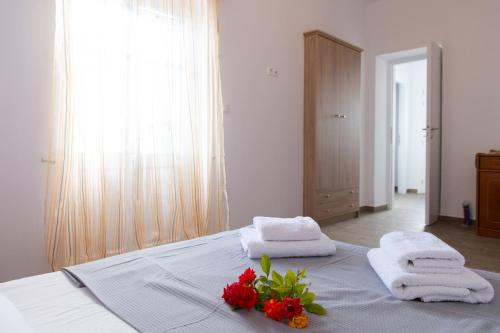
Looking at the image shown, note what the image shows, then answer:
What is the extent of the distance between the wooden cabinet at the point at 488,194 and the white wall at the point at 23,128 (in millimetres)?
3807

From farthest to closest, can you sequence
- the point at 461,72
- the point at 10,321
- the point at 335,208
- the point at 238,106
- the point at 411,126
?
the point at 411,126, the point at 461,72, the point at 335,208, the point at 238,106, the point at 10,321

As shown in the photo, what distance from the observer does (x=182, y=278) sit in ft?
3.35

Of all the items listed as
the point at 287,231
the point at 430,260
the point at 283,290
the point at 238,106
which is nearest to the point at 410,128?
the point at 238,106

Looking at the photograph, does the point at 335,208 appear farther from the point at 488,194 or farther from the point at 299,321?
the point at 299,321

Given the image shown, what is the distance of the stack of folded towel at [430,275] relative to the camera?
893mm

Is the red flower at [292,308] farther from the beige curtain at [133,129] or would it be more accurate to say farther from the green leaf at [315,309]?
the beige curtain at [133,129]

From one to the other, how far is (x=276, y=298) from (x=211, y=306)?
0.16 metres

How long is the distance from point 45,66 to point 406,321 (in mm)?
2244

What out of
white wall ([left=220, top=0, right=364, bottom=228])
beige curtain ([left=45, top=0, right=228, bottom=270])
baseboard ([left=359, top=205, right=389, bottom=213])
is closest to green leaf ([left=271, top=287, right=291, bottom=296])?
beige curtain ([left=45, top=0, right=228, bottom=270])

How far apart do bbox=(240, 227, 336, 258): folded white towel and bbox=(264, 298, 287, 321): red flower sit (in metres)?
0.44

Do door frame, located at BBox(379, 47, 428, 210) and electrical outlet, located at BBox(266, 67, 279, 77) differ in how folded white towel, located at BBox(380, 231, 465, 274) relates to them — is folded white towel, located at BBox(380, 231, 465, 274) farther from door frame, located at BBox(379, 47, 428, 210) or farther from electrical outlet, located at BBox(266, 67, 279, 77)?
door frame, located at BBox(379, 47, 428, 210)

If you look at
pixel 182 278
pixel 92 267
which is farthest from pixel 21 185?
pixel 182 278

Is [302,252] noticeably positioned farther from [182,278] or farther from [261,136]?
[261,136]

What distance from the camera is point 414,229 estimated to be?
12.2 ft
